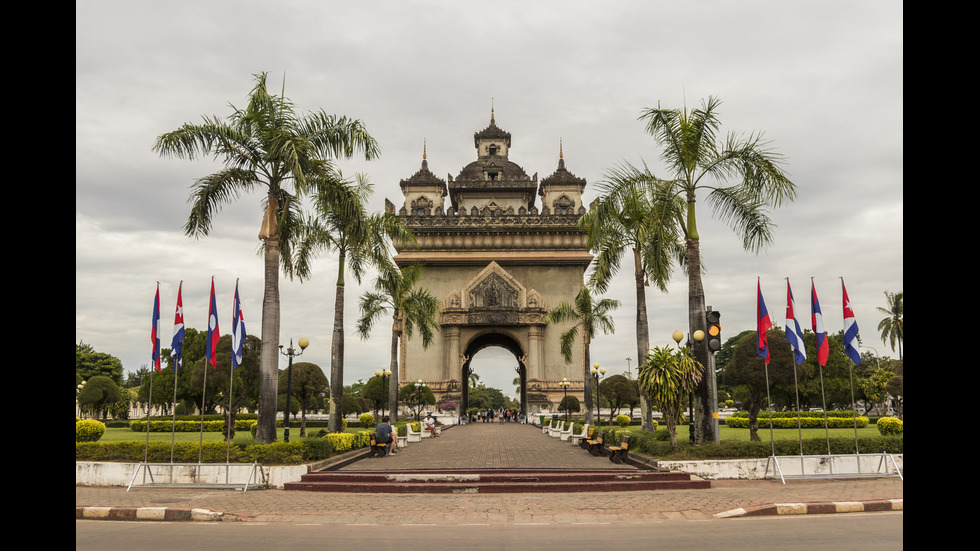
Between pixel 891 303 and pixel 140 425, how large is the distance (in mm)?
65087

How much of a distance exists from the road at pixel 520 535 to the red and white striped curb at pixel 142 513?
0.32 metres

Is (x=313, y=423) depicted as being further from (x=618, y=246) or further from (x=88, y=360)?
(x=88, y=360)

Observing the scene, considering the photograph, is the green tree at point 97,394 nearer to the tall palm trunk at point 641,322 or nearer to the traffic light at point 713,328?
the tall palm trunk at point 641,322

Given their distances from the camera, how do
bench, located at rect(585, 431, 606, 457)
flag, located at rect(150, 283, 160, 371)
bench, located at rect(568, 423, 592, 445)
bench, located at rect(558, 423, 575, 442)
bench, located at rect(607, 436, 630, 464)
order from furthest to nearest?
1. bench, located at rect(558, 423, 575, 442)
2. bench, located at rect(568, 423, 592, 445)
3. bench, located at rect(585, 431, 606, 457)
4. bench, located at rect(607, 436, 630, 464)
5. flag, located at rect(150, 283, 160, 371)

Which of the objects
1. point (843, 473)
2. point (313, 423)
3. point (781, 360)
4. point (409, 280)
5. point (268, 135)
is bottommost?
point (313, 423)

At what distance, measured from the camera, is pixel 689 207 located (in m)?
17.0

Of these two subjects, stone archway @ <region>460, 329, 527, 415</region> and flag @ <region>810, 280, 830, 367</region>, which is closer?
flag @ <region>810, 280, 830, 367</region>

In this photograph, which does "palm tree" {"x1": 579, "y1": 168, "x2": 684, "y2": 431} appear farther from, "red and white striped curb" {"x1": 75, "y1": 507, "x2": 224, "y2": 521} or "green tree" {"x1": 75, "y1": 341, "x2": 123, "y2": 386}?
"green tree" {"x1": 75, "y1": 341, "x2": 123, "y2": 386}

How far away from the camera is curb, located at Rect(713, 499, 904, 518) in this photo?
33.6 ft

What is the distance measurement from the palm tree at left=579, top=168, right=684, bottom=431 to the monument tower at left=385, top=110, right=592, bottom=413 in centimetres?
2674

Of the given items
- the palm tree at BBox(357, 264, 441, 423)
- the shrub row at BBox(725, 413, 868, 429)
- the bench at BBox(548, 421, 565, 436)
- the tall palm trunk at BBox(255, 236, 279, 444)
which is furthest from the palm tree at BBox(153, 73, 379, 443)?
the shrub row at BBox(725, 413, 868, 429)

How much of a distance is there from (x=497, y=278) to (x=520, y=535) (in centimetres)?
4256
